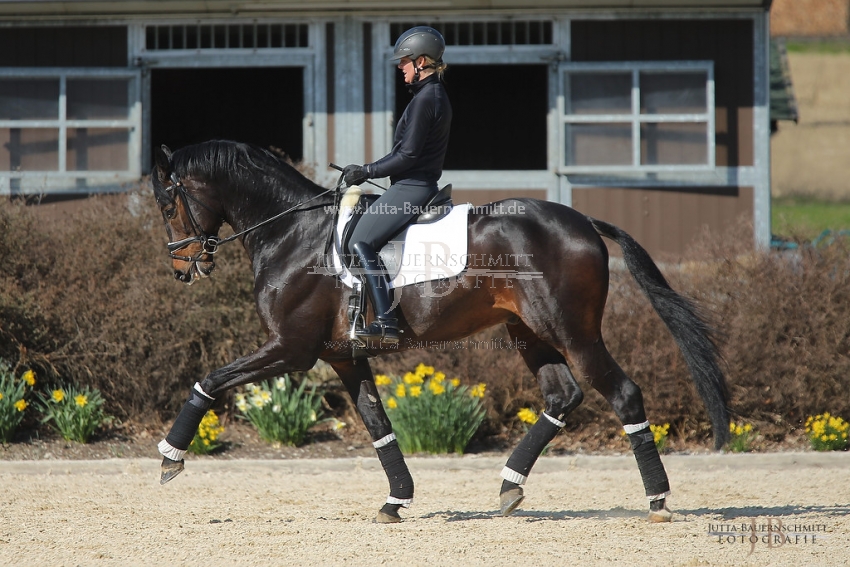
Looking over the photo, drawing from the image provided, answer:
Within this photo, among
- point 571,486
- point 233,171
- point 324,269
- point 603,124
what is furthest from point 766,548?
point 603,124

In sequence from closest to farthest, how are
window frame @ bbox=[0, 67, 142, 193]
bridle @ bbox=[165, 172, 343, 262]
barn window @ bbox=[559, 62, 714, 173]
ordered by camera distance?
bridle @ bbox=[165, 172, 343, 262] → barn window @ bbox=[559, 62, 714, 173] → window frame @ bbox=[0, 67, 142, 193]

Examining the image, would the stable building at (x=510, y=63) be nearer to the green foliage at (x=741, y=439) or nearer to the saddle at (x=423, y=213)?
the green foliage at (x=741, y=439)

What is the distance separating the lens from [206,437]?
828 centimetres

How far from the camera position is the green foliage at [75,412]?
834cm

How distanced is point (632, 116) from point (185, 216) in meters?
6.91

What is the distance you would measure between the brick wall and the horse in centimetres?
3781

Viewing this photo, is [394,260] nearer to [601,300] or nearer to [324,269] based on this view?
[324,269]

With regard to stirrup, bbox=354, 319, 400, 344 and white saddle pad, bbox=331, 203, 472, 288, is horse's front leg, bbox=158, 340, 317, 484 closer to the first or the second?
stirrup, bbox=354, 319, 400, 344

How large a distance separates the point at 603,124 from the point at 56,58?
6.92 meters

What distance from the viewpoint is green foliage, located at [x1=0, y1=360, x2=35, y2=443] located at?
8.21 m

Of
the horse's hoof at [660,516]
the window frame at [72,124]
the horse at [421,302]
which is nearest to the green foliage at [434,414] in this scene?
the horse at [421,302]

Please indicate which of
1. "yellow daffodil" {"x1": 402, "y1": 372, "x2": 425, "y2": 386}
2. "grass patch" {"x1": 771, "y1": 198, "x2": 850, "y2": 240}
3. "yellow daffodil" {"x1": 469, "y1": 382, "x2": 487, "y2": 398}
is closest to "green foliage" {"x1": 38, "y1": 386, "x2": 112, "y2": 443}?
"yellow daffodil" {"x1": 402, "y1": 372, "x2": 425, "y2": 386}

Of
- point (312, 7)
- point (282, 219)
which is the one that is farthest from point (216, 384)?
point (312, 7)

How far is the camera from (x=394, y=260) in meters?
5.78
